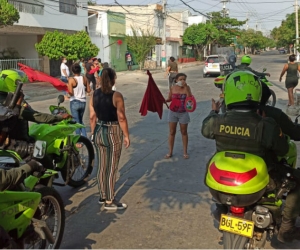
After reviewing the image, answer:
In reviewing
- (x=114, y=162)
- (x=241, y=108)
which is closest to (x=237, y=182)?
(x=241, y=108)

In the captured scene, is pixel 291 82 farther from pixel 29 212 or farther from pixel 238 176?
pixel 29 212

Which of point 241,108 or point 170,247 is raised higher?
point 241,108

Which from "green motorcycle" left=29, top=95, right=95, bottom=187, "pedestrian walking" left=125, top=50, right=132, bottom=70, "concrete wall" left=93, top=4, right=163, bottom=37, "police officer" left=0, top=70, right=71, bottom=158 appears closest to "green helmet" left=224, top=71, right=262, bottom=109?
"police officer" left=0, top=70, right=71, bottom=158

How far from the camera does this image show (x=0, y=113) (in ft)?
12.8

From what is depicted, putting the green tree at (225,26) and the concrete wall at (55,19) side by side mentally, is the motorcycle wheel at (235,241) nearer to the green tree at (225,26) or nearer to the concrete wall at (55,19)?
the concrete wall at (55,19)

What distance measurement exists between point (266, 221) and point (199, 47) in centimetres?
5716

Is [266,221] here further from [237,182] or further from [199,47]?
[199,47]

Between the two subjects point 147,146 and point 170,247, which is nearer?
point 170,247

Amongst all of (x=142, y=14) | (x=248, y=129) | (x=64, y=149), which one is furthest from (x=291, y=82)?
(x=142, y=14)

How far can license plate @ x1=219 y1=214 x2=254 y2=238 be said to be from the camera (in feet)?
9.33

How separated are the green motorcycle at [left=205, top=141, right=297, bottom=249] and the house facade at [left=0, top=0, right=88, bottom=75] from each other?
2118cm

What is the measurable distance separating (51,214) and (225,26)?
207 feet

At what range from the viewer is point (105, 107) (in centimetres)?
467

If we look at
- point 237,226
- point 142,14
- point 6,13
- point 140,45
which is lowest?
point 237,226
